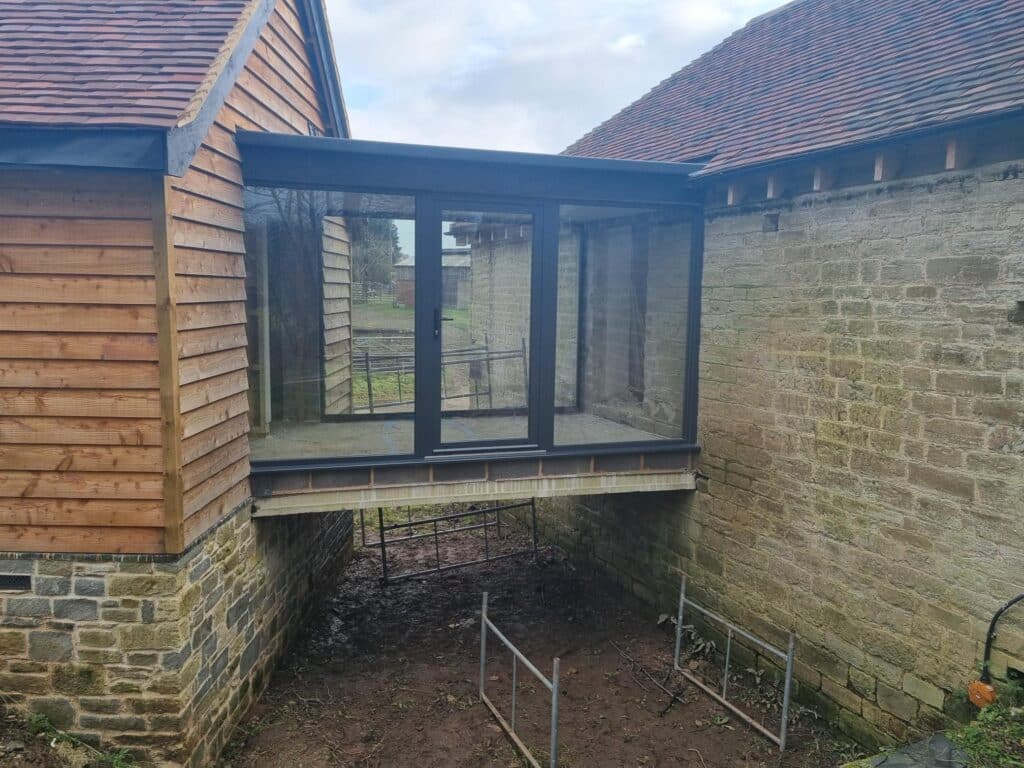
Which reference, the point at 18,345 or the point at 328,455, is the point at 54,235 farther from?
the point at 328,455

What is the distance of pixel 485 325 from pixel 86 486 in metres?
3.35

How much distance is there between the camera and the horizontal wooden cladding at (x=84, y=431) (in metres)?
4.77

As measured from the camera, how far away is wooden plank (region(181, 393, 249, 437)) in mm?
4969

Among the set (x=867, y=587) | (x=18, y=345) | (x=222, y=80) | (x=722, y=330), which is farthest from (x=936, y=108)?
(x=18, y=345)

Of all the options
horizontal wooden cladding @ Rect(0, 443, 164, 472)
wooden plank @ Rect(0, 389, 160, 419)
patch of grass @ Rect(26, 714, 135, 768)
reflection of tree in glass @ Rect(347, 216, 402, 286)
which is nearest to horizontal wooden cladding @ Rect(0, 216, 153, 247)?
wooden plank @ Rect(0, 389, 160, 419)

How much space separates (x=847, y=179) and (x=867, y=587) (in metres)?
3.28

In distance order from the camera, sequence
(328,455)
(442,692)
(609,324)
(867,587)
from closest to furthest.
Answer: (867,587) → (328,455) → (442,692) → (609,324)

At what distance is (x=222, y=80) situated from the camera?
16.8 ft

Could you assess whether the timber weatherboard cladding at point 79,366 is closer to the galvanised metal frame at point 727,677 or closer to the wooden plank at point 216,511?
the wooden plank at point 216,511

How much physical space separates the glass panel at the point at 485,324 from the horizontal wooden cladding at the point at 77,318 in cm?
242

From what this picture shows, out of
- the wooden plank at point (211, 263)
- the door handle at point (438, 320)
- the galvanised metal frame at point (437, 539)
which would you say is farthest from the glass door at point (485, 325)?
the galvanised metal frame at point (437, 539)

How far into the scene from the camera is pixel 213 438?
17.7 feet

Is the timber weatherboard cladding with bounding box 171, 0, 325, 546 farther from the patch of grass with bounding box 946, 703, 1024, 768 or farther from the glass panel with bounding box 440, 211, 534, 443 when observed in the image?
the patch of grass with bounding box 946, 703, 1024, 768

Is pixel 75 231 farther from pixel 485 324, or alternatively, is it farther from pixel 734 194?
pixel 734 194
